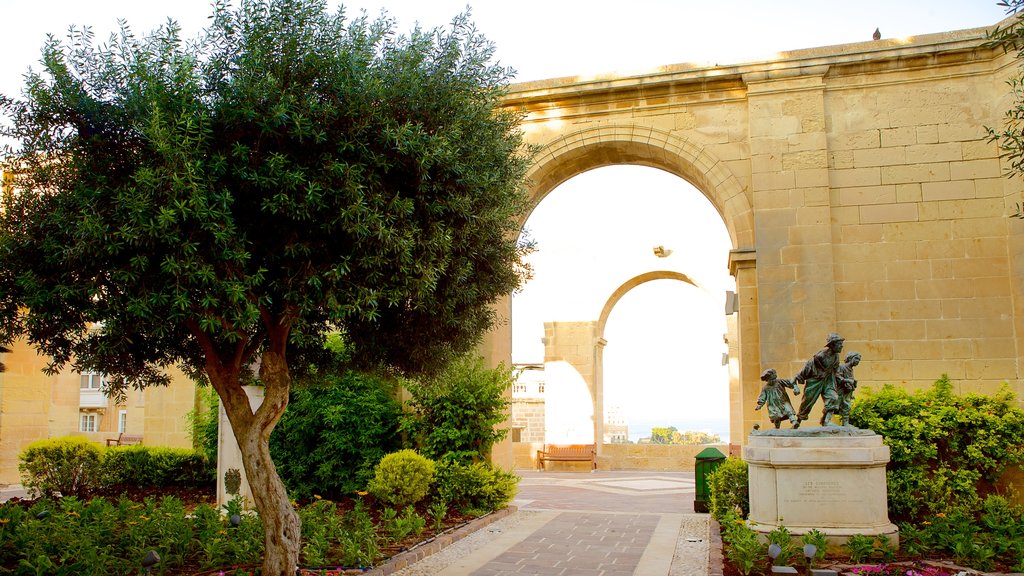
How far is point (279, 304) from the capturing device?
6.16m

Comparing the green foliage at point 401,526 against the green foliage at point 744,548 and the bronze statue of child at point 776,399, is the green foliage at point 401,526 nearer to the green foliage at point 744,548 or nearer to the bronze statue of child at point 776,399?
the green foliage at point 744,548

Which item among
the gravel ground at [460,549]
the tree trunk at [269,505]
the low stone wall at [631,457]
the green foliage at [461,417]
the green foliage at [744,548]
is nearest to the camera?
the tree trunk at [269,505]

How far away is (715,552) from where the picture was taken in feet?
24.5

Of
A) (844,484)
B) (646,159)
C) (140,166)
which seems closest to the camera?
(140,166)

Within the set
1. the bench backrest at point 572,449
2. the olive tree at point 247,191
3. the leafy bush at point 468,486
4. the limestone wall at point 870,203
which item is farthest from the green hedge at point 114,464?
the bench backrest at point 572,449

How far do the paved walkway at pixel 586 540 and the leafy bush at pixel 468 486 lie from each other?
395mm

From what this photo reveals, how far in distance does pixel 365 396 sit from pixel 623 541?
4.53 m

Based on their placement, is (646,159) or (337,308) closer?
(337,308)

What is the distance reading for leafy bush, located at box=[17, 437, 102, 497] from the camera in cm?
1195

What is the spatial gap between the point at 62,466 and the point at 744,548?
10.7 meters

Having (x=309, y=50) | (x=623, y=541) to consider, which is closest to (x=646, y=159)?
(x=623, y=541)

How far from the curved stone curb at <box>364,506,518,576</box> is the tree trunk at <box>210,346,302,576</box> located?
75 centimetres

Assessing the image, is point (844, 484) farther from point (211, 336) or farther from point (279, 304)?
point (211, 336)

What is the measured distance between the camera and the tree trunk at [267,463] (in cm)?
602
